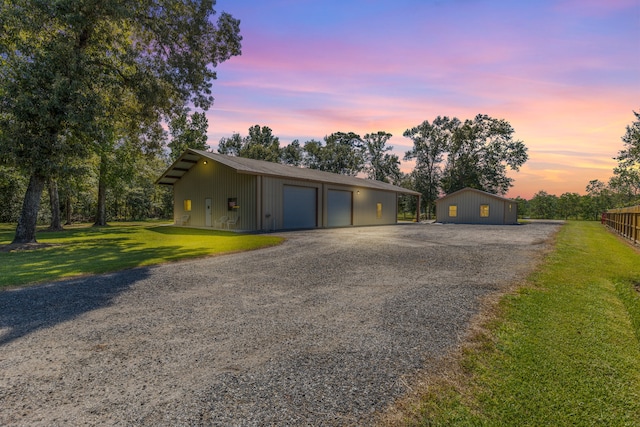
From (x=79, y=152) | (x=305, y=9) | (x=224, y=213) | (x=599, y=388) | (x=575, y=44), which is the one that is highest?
(x=305, y=9)

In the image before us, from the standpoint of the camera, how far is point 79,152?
12273mm

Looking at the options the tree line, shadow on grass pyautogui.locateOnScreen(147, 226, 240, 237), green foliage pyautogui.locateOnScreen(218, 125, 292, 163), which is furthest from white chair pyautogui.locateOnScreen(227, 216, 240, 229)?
green foliage pyautogui.locateOnScreen(218, 125, 292, 163)

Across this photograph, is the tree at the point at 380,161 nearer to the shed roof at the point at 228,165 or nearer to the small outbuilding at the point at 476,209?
the small outbuilding at the point at 476,209

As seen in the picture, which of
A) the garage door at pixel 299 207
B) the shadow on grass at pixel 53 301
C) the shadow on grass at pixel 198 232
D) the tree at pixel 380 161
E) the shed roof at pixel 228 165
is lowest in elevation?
the shadow on grass at pixel 53 301

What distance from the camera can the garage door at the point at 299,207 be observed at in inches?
797

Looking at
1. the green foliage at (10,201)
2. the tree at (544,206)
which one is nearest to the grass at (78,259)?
the green foliage at (10,201)

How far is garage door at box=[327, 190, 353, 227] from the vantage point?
23.4 m

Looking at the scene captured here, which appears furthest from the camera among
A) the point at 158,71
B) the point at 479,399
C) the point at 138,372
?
the point at 158,71

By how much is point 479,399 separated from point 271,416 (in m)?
1.62

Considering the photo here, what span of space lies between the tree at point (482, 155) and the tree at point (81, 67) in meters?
42.0

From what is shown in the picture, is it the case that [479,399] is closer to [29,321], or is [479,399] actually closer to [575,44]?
[29,321]

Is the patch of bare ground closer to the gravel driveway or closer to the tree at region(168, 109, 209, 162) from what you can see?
the gravel driveway

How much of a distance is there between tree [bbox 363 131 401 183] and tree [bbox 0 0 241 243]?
45821 millimetres

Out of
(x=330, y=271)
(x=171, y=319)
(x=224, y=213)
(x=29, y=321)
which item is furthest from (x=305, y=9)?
(x=224, y=213)
